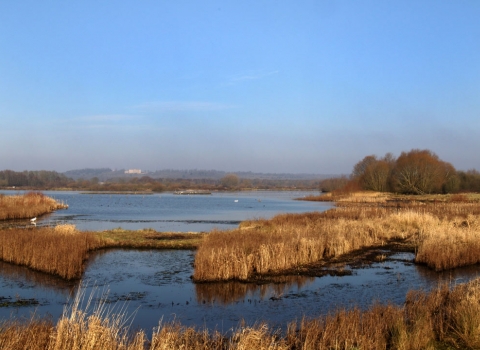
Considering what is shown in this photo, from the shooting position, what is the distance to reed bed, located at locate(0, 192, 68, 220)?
37.2 meters

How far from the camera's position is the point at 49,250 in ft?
54.6

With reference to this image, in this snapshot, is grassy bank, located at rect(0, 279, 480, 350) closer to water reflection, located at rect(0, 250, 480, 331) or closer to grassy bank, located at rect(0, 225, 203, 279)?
water reflection, located at rect(0, 250, 480, 331)

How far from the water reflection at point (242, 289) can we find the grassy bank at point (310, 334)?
3.49 meters

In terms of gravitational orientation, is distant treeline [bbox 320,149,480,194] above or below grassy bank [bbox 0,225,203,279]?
above

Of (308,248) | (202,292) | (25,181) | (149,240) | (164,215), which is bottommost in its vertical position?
(164,215)

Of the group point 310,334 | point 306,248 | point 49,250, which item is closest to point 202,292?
point 306,248

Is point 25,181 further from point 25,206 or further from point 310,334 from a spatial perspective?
point 310,334

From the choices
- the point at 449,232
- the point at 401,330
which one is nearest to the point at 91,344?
the point at 401,330

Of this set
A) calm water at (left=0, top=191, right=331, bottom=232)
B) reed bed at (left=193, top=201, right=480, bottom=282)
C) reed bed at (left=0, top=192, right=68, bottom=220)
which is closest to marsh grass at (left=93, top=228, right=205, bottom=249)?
reed bed at (left=193, top=201, right=480, bottom=282)

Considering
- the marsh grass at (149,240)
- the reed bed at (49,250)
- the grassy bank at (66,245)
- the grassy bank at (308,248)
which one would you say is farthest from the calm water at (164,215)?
the grassy bank at (308,248)

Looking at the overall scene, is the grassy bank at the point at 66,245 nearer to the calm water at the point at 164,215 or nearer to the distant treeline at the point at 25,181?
the calm water at the point at 164,215

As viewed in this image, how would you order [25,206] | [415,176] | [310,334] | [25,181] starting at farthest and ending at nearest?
[25,181] → [415,176] → [25,206] → [310,334]

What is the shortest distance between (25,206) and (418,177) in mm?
56574

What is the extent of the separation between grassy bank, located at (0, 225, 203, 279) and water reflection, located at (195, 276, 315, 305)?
5214mm
